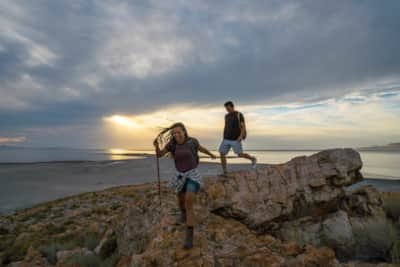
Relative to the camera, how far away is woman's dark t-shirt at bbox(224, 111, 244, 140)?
627 centimetres

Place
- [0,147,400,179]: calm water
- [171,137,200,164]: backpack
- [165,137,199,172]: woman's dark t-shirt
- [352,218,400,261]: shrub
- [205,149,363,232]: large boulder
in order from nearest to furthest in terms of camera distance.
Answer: [165,137,199,172]: woman's dark t-shirt, [171,137,200,164]: backpack, [352,218,400,261]: shrub, [205,149,363,232]: large boulder, [0,147,400,179]: calm water

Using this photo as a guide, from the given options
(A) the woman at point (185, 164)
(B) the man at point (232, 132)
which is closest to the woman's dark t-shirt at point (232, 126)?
(B) the man at point (232, 132)

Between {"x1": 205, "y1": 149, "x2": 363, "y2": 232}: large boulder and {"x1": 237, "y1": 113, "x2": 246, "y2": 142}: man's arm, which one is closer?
{"x1": 205, "y1": 149, "x2": 363, "y2": 232}: large boulder

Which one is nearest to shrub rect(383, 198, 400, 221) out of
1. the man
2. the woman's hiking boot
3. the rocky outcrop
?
the rocky outcrop

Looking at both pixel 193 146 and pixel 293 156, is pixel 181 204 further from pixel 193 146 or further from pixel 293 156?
pixel 293 156

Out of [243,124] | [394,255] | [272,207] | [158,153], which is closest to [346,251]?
[394,255]

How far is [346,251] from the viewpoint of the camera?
17.2 ft

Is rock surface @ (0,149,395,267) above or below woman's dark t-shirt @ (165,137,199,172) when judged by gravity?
below

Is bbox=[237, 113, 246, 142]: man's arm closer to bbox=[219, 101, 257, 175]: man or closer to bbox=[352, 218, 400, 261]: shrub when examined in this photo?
bbox=[219, 101, 257, 175]: man

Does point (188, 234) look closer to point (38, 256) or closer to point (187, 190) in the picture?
point (187, 190)

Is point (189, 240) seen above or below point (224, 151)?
below

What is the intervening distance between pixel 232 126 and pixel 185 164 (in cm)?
261

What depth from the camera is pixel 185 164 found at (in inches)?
158

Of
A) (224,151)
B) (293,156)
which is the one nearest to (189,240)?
(224,151)
